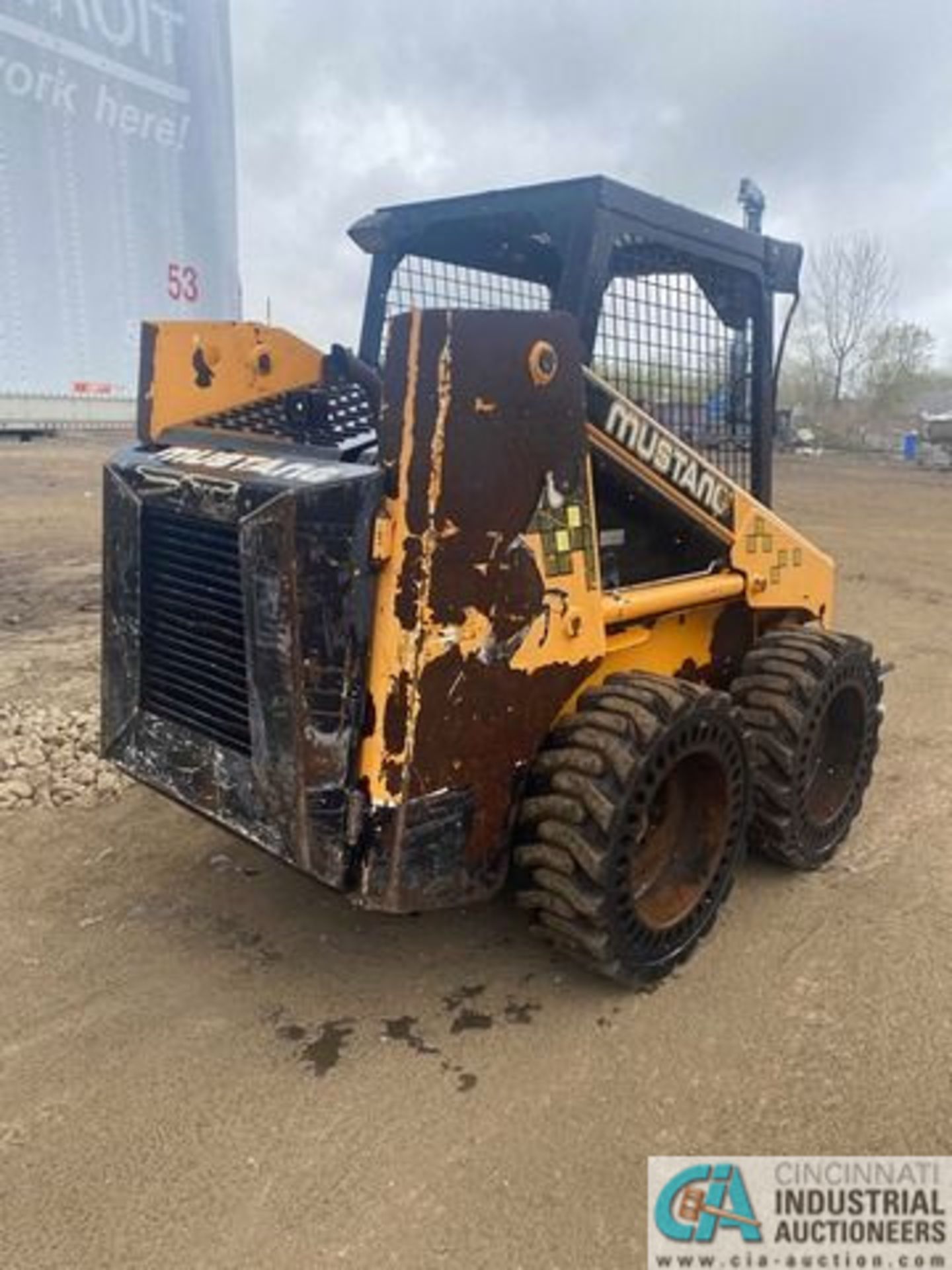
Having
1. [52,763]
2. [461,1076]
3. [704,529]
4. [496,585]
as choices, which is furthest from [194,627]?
[52,763]

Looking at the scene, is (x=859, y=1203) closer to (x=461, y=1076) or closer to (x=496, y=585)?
(x=461, y=1076)

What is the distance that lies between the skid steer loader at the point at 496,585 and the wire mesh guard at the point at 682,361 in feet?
0.05

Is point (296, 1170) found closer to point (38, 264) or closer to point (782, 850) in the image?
point (782, 850)

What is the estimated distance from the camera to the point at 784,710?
12.7ft

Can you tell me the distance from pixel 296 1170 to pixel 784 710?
2.25 metres

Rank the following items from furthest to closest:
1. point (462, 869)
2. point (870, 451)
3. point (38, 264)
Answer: point (870, 451) → point (38, 264) → point (462, 869)

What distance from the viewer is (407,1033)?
3.09 m

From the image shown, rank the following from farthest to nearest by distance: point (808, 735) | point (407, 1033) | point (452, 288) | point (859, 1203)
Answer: point (452, 288)
point (808, 735)
point (407, 1033)
point (859, 1203)

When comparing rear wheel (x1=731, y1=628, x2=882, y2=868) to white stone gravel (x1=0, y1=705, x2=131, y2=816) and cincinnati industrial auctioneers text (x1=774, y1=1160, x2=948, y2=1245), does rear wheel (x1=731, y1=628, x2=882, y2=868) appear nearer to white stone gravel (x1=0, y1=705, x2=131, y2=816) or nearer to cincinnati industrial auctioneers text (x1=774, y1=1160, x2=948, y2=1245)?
cincinnati industrial auctioneers text (x1=774, y1=1160, x2=948, y2=1245)

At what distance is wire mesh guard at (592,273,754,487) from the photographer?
3.50m

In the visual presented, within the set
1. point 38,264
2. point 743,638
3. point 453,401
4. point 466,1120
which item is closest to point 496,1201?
point 466,1120

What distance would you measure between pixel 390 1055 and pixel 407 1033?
0.37ft

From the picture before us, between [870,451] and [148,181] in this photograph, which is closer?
[148,181]

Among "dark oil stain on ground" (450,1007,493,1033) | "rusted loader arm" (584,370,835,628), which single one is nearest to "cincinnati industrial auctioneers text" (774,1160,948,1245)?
"dark oil stain on ground" (450,1007,493,1033)
